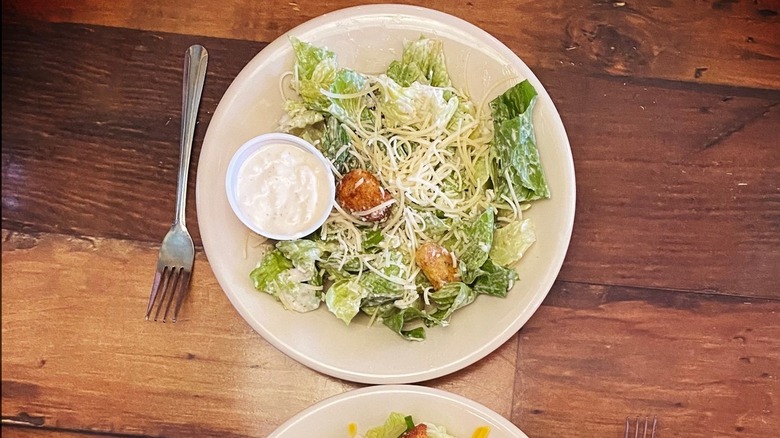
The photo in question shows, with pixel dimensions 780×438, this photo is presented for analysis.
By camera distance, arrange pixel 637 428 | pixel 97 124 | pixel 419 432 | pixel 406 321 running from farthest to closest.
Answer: pixel 97 124 → pixel 637 428 → pixel 406 321 → pixel 419 432

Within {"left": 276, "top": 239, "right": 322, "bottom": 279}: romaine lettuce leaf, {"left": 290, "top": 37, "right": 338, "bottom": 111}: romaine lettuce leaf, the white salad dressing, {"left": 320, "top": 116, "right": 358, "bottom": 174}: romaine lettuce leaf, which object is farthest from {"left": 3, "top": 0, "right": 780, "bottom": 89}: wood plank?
{"left": 276, "top": 239, "right": 322, "bottom": 279}: romaine lettuce leaf

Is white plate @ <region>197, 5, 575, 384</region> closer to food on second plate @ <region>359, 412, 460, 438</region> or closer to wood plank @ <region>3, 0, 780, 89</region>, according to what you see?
food on second plate @ <region>359, 412, 460, 438</region>

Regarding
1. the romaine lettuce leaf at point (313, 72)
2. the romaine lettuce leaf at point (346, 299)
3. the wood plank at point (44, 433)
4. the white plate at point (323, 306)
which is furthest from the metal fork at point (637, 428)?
the wood plank at point (44, 433)

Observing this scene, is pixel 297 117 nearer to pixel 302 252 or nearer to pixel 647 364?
pixel 302 252

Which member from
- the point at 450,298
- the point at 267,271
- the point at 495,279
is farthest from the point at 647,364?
the point at 267,271

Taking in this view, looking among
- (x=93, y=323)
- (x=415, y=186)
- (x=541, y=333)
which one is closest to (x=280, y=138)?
(x=415, y=186)
